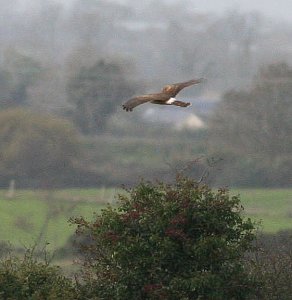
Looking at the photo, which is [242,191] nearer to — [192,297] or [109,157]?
[109,157]

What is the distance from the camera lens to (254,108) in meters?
71.8

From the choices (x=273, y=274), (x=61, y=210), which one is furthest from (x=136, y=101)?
(x=61, y=210)

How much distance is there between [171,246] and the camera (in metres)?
19.7

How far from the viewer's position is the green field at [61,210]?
2121 inches

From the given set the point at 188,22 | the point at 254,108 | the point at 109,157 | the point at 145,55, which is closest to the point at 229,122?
the point at 254,108

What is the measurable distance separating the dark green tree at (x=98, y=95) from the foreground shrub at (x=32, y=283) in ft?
158

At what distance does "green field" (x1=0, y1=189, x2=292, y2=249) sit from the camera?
177ft

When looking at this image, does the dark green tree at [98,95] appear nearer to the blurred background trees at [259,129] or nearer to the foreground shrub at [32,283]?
the blurred background trees at [259,129]

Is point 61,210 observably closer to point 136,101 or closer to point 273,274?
point 273,274

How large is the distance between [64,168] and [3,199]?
4.78 meters

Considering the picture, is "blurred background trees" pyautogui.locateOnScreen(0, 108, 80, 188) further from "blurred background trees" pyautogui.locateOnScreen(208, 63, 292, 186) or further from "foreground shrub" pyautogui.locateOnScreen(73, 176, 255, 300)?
"foreground shrub" pyautogui.locateOnScreen(73, 176, 255, 300)

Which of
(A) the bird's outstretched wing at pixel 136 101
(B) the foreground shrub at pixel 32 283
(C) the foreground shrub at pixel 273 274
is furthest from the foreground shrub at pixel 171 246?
(A) the bird's outstretched wing at pixel 136 101

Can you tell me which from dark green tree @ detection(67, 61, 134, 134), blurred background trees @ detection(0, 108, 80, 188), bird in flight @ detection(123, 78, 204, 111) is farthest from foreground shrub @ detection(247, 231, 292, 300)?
dark green tree @ detection(67, 61, 134, 134)

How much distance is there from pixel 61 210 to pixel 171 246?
3988cm
